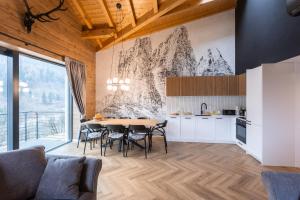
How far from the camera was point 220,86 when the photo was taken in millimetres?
6102

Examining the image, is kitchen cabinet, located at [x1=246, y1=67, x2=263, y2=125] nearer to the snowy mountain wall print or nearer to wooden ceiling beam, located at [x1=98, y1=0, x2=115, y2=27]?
the snowy mountain wall print

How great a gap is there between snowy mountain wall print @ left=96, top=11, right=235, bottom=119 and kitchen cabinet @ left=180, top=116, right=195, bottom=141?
2.95 feet

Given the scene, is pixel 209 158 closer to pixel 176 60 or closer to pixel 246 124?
pixel 246 124

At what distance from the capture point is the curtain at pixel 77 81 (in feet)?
17.4

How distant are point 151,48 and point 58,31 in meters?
3.12

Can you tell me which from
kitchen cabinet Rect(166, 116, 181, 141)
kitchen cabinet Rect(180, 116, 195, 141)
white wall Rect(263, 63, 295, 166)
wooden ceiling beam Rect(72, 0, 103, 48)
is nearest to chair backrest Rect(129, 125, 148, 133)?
kitchen cabinet Rect(166, 116, 181, 141)

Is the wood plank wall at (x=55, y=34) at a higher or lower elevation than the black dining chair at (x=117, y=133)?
higher

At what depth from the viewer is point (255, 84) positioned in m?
4.33

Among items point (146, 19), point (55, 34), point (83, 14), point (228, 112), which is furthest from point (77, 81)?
point (228, 112)

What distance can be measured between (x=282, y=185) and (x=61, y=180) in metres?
1.97

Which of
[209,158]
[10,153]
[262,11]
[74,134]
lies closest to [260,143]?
[209,158]

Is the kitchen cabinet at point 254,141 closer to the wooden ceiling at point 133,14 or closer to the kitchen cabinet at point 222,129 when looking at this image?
the kitchen cabinet at point 222,129

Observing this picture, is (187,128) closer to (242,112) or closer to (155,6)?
(242,112)

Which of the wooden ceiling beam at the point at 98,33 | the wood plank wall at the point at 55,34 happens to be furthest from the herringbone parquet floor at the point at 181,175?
the wooden ceiling beam at the point at 98,33
